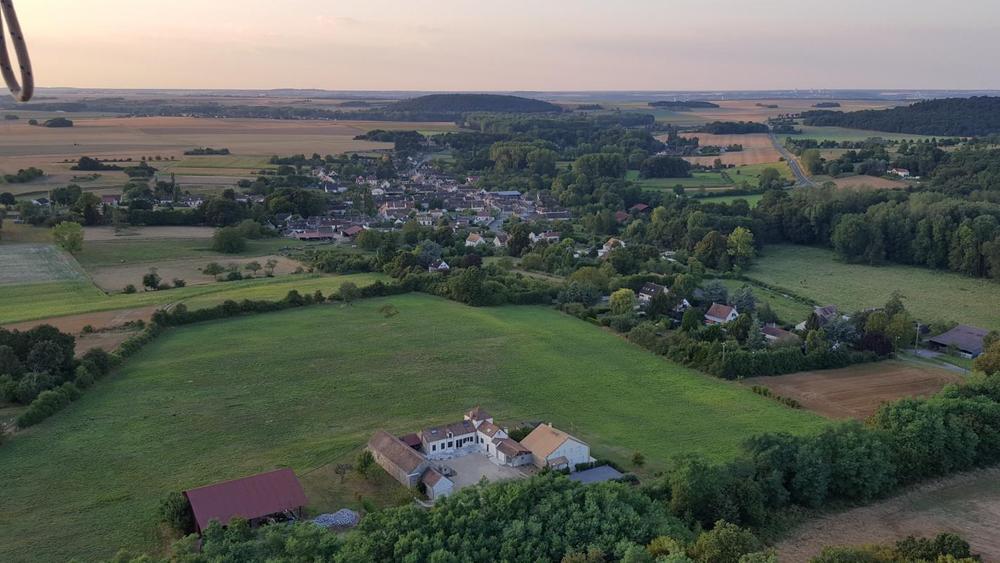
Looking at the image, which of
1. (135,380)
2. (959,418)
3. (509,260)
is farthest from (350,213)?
Result: (959,418)

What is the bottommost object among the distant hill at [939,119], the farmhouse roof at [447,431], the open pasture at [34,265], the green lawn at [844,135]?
the farmhouse roof at [447,431]

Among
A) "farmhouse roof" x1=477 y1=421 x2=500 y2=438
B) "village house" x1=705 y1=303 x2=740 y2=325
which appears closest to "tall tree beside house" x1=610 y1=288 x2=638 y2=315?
"village house" x1=705 y1=303 x2=740 y2=325

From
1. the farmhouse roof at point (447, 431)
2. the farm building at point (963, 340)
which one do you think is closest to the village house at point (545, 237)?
the farm building at point (963, 340)

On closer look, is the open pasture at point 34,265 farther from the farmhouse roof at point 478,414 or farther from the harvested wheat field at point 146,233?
the farmhouse roof at point 478,414

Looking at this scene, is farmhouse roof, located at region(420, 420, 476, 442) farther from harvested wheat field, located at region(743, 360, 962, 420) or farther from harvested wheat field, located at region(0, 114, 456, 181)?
harvested wheat field, located at region(0, 114, 456, 181)

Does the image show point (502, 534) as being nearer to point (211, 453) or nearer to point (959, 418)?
point (211, 453)

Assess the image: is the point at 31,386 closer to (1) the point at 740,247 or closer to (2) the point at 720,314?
(2) the point at 720,314
